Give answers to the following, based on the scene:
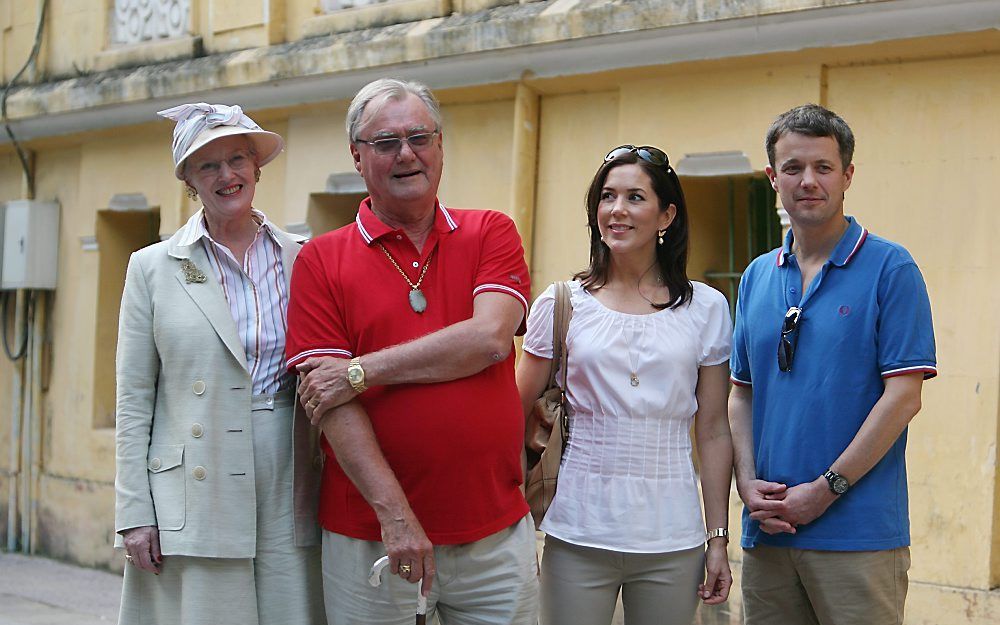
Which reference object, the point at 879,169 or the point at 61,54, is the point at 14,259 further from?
the point at 879,169

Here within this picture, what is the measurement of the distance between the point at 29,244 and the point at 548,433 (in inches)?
291

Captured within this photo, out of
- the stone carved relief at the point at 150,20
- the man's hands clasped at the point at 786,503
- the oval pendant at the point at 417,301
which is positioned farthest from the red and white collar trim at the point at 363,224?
the stone carved relief at the point at 150,20

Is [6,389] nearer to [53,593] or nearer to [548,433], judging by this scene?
[53,593]

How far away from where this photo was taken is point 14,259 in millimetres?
9922

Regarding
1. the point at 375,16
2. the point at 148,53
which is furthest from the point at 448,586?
the point at 148,53

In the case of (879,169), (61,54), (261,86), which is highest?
(61,54)

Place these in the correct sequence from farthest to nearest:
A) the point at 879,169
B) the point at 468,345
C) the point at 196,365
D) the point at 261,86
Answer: the point at 261,86
the point at 879,169
the point at 196,365
the point at 468,345

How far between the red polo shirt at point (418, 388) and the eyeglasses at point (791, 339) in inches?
28.6

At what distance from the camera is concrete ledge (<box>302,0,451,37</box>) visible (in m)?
7.28

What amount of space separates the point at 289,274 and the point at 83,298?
22.0 feet

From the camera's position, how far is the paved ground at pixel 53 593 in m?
7.86

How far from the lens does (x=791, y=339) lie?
339 centimetres

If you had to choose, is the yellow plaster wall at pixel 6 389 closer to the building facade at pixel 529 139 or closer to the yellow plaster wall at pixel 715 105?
the building facade at pixel 529 139

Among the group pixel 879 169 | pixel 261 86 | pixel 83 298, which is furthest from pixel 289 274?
pixel 83 298
